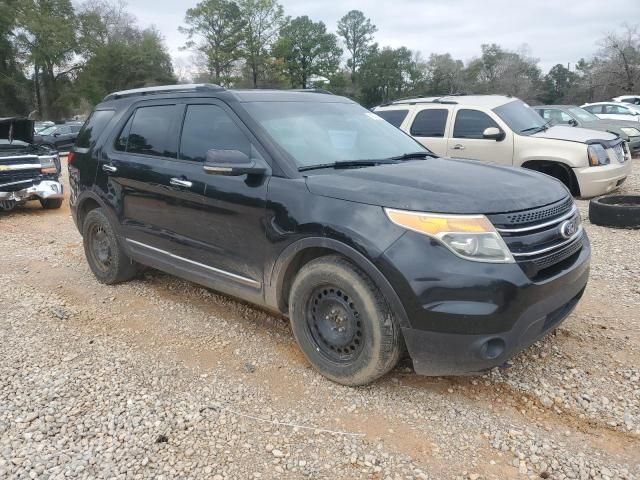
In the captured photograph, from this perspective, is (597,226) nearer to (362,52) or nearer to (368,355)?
(368,355)

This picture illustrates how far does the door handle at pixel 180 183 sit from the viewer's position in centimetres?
Result: 383

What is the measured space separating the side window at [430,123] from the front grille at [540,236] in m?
5.61

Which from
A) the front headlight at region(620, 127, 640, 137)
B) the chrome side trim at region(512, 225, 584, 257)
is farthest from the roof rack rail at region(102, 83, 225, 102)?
the front headlight at region(620, 127, 640, 137)

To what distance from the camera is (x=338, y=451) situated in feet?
8.57

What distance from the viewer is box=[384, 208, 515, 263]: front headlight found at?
2643 mm

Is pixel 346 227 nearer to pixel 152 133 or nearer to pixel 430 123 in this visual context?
pixel 152 133

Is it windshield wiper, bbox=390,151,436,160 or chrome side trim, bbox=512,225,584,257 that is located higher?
windshield wiper, bbox=390,151,436,160

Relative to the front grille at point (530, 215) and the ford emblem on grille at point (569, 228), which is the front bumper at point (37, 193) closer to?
the front grille at point (530, 215)

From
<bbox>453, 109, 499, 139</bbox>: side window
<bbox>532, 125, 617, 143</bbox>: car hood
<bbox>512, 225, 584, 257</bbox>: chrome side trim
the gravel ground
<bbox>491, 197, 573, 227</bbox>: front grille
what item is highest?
<bbox>453, 109, 499, 139</bbox>: side window

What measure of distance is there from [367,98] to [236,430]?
63.7m

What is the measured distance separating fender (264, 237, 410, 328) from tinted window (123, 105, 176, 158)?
145 centimetres

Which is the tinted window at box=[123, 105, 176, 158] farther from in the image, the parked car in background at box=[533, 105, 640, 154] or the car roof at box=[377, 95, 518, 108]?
the parked car in background at box=[533, 105, 640, 154]

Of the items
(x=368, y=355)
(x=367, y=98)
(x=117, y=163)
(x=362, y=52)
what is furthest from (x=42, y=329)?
(x=362, y=52)

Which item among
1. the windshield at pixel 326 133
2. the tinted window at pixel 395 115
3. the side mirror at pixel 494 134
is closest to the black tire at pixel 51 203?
the tinted window at pixel 395 115
